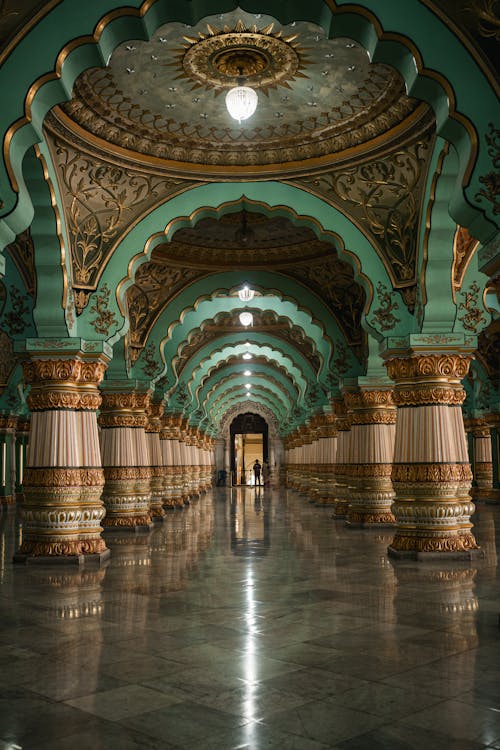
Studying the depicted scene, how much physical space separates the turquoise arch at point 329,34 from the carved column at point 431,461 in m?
4.91

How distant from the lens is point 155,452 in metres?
21.0

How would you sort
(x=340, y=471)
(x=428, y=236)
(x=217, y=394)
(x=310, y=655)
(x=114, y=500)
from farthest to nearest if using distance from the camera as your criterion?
(x=217, y=394) → (x=340, y=471) → (x=114, y=500) → (x=428, y=236) → (x=310, y=655)

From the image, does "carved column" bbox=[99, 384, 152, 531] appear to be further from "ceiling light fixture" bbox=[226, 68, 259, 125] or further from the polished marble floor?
→ "ceiling light fixture" bbox=[226, 68, 259, 125]

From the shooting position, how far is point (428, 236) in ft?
33.3

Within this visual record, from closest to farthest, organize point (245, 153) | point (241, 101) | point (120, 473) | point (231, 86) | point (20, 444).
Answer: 1. point (241, 101)
2. point (231, 86)
3. point (245, 153)
4. point (120, 473)
5. point (20, 444)

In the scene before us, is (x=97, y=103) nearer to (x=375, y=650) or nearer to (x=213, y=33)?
(x=213, y=33)

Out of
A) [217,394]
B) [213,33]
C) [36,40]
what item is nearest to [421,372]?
[213,33]

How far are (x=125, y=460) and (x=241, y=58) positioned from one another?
29.8 feet

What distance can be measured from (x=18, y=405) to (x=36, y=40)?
1964cm

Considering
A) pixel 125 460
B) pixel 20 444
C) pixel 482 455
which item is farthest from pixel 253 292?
pixel 20 444

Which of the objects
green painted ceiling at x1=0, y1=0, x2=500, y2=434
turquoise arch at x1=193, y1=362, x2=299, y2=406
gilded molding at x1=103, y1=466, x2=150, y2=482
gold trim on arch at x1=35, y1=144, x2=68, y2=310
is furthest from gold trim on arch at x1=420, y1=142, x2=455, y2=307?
turquoise arch at x1=193, y1=362, x2=299, y2=406

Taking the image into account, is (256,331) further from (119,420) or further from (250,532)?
(250,532)

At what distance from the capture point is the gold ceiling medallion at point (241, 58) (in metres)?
8.07

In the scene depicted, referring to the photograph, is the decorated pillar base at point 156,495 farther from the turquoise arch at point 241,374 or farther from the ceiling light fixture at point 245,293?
the turquoise arch at point 241,374
